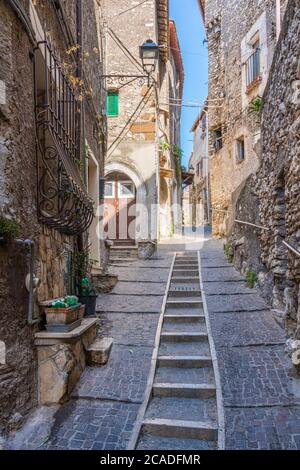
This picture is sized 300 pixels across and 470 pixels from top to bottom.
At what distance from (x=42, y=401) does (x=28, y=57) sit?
3.07 meters

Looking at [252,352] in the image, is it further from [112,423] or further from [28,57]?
[28,57]

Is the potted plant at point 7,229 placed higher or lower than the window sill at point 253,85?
lower

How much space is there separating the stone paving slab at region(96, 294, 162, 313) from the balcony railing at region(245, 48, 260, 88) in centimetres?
825

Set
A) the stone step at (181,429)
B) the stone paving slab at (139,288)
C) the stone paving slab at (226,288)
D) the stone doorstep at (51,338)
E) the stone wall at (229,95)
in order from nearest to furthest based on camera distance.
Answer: the stone step at (181,429)
the stone doorstep at (51,338)
the stone paving slab at (226,288)
the stone paving slab at (139,288)
the stone wall at (229,95)

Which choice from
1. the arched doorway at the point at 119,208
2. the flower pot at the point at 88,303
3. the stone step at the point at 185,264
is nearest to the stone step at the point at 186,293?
the stone step at the point at 185,264

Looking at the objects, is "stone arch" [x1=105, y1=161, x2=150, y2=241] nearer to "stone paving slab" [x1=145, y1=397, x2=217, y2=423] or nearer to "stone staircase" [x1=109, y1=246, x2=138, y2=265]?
"stone staircase" [x1=109, y1=246, x2=138, y2=265]

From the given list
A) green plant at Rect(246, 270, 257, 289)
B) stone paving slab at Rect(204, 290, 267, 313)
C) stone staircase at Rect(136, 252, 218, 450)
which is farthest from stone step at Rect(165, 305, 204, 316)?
green plant at Rect(246, 270, 257, 289)

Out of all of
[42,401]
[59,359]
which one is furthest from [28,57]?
[42,401]

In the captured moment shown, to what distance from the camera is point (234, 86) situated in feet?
43.4

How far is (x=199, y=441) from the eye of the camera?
3.06 metres

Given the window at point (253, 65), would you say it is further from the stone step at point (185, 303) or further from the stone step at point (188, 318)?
the stone step at point (188, 318)

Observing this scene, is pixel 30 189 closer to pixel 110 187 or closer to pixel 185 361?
pixel 185 361

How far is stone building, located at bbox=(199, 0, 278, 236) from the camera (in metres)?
11.3

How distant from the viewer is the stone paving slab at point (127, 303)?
5.93 metres
